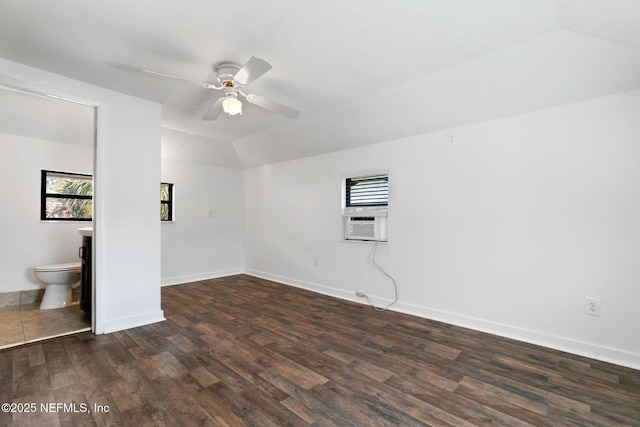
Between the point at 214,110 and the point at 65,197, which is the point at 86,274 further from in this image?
the point at 214,110

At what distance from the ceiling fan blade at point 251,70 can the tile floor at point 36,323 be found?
2.67 meters

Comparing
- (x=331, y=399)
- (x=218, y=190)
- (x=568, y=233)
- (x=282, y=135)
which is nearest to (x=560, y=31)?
(x=568, y=233)

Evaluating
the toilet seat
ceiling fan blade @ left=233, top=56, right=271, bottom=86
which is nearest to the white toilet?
the toilet seat

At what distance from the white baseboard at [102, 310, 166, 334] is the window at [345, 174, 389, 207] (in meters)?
2.56

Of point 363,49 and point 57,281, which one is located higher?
point 363,49

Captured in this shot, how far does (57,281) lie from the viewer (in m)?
3.38

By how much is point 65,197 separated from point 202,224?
181 cm

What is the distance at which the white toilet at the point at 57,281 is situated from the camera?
130 inches

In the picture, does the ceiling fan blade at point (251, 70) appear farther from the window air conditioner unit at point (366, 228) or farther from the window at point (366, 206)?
the window air conditioner unit at point (366, 228)

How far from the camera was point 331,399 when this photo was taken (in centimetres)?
176

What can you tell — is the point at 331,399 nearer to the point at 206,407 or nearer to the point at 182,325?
the point at 206,407

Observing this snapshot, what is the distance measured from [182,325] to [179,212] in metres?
2.33

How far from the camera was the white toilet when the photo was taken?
3.30m

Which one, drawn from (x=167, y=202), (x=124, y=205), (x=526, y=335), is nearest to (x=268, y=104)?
(x=124, y=205)
